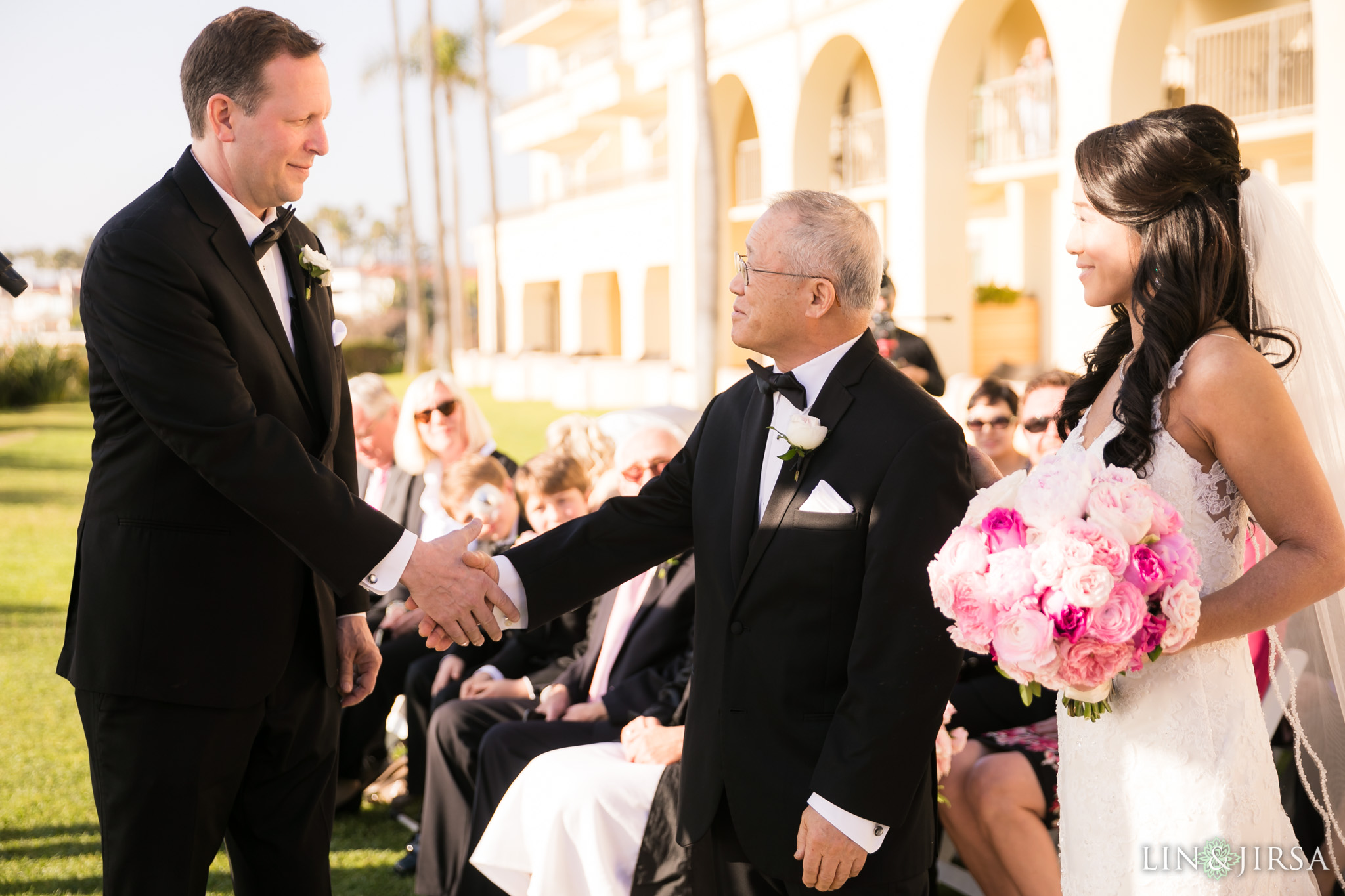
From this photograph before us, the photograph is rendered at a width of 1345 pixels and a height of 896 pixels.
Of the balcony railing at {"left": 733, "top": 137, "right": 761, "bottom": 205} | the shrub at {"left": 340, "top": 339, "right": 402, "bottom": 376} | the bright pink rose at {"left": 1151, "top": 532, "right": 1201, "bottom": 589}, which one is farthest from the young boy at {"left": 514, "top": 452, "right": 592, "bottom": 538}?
the shrub at {"left": 340, "top": 339, "right": 402, "bottom": 376}

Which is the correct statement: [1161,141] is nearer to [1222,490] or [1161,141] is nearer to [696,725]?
[1222,490]

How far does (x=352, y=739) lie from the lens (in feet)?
18.5

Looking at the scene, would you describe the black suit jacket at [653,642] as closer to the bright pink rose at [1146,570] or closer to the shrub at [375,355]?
the bright pink rose at [1146,570]

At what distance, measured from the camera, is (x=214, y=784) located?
271cm

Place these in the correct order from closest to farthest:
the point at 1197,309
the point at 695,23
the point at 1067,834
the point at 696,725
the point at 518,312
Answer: the point at 1197,309 < the point at 1067,834 < the point at 696,725 < the point at 695,23 < the point at 518,312

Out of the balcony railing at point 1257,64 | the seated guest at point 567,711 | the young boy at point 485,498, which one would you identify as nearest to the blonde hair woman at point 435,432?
the young boy at point 485,498

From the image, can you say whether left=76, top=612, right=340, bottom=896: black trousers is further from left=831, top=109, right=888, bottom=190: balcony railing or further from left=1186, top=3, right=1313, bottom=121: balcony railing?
left=831, top=109, right=888, bottom=190: balcony railing

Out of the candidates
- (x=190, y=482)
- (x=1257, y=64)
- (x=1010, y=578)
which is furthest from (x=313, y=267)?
(x=1257, y=64)

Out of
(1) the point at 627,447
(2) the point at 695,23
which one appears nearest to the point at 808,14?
(2) the point at 695,23

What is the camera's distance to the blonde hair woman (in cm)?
694

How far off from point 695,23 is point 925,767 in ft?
53.5

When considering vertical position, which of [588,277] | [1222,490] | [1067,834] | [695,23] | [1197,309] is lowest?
[1067,834]

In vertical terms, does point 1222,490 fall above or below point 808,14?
below

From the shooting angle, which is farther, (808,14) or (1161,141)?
(808,14)
